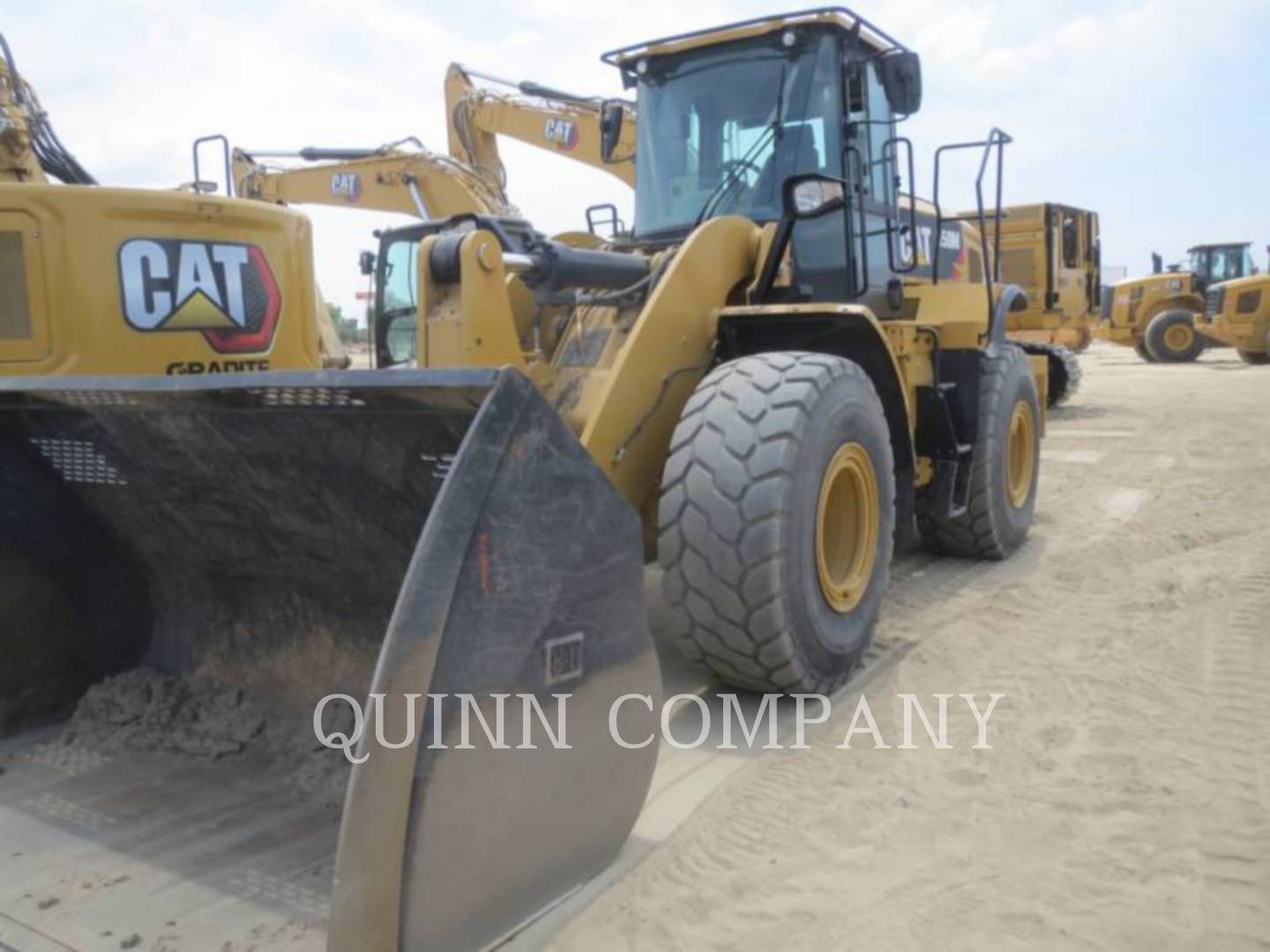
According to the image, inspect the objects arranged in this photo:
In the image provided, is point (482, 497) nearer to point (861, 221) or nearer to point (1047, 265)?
point (861, 221)

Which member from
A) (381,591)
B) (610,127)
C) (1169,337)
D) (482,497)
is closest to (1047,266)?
(1169,337)

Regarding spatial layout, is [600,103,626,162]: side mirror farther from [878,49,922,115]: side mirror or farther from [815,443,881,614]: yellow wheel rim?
[815,443,881,614]: yellow wheel rim

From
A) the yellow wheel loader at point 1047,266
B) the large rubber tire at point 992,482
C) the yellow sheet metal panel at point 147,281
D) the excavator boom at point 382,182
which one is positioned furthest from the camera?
the yellow wheel loader at point 1047,266

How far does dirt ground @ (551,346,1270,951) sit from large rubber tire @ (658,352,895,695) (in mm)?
334

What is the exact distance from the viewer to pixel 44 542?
11.4 feet

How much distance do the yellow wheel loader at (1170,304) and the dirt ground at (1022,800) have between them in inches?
763

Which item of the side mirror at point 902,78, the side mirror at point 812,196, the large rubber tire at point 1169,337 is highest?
the side mirror at point 902,78

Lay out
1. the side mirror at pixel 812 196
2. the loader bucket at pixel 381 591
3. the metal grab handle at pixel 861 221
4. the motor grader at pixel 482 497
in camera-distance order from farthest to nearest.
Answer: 1. the metal grab handle at pixel 861 221
2. the side mirror at pixel 812 196
3. the motor grader at pixel 482 497
4. the loader bucket at pixel 381 591

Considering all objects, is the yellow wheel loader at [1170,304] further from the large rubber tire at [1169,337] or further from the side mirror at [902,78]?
the side mirror at [902,78]

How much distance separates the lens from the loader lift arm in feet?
35.0

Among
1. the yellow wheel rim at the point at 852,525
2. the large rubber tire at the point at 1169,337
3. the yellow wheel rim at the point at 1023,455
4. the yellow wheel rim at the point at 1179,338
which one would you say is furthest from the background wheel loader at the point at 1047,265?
the yellow wheel rim at the point at 852,525

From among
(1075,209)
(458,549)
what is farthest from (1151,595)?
(1075,209)

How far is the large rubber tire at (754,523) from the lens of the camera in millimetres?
3361

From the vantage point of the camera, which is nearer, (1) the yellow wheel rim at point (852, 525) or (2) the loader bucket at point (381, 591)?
(2) the loader bucket at point (381, 591)
